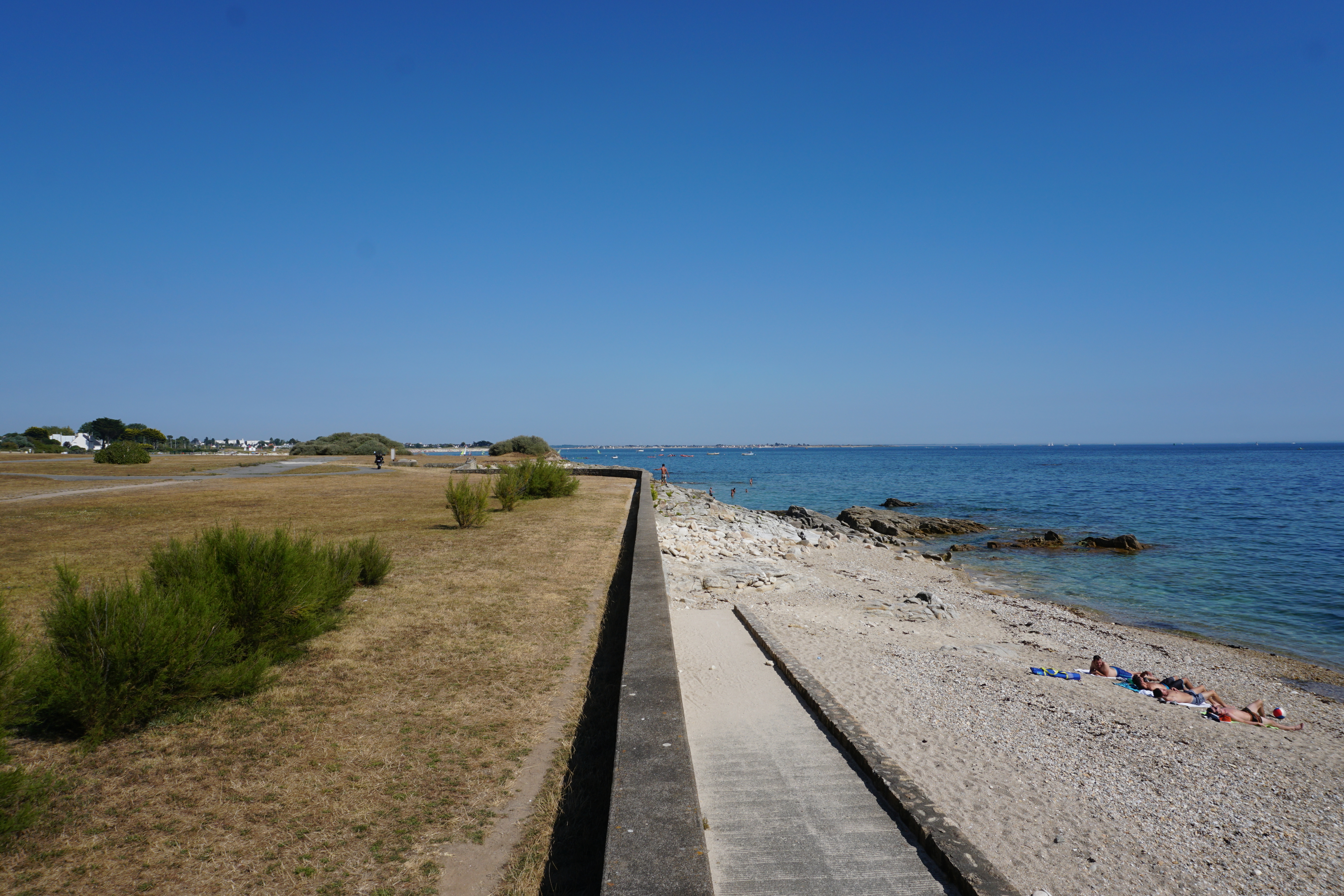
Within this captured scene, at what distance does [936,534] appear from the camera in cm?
2762

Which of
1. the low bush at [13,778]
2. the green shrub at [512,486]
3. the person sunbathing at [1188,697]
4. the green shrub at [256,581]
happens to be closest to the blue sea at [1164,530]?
the person sunbathing at [1188,697]

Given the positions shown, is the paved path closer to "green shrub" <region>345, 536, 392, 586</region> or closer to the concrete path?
"green shrub" <region>345, 536, 392, 586</region>

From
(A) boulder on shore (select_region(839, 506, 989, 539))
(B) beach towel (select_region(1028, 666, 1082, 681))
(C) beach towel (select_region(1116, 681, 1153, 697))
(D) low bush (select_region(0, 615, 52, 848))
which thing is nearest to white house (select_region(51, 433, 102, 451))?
(A) boulder on shore (select_region(839, 506, 989, 539))

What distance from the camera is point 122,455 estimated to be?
35031 mm

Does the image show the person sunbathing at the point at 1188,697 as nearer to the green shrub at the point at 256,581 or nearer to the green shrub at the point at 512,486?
the green shrub at the point at 256,581

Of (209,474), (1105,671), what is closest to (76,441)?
(209,474)

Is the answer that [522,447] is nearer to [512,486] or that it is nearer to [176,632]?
[512,486]

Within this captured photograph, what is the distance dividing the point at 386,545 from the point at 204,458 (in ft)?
157

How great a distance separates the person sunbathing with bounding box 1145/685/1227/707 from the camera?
7.94 m

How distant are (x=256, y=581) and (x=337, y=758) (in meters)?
2.47

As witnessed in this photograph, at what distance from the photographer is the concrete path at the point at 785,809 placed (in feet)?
11.7

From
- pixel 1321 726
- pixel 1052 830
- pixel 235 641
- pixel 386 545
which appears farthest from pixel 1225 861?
pixel 386 545

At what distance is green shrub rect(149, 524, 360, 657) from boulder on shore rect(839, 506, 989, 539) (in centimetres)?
2257

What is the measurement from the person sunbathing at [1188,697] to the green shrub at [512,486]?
1438 centimetres
